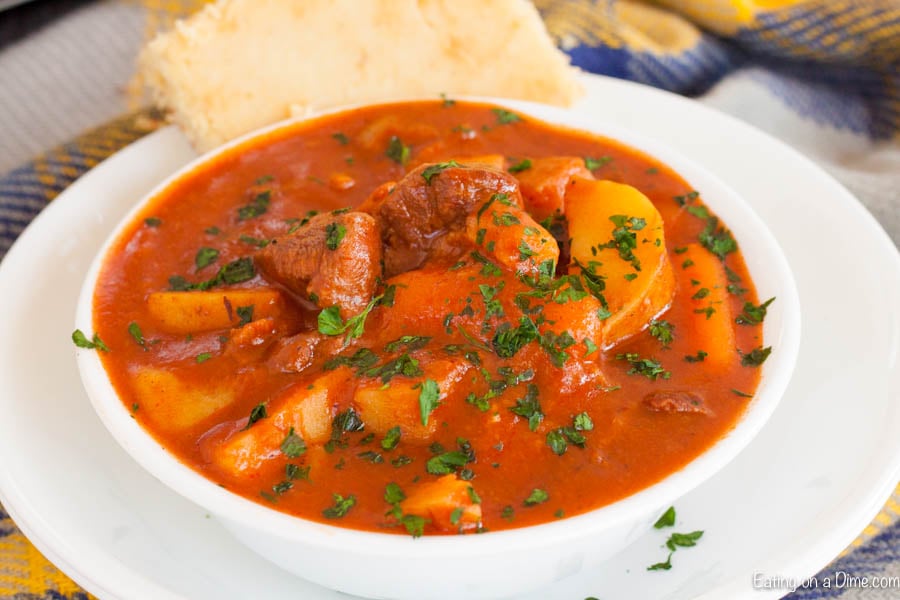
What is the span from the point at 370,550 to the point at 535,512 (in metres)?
0.49

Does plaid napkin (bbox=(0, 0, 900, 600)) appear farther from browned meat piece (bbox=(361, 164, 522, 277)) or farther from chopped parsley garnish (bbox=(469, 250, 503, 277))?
chopped parsley garnish (bbox=(469, 250, 503, 277))

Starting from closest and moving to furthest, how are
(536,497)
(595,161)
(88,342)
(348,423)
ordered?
1. (536,497)
2. (348,423)
3. (88,342)
4. (595,161)

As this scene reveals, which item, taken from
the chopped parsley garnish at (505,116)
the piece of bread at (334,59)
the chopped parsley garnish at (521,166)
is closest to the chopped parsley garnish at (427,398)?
the chopped parsley garnish at (521,166)

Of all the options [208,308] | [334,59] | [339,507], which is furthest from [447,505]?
[334,59]

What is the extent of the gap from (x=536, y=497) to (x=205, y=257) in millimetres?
1769

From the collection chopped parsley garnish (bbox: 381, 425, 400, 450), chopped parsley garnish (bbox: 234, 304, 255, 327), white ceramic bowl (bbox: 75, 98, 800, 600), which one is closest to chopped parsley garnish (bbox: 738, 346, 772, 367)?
white ceramic bowl (bbox: 75, 98, 800, 600)

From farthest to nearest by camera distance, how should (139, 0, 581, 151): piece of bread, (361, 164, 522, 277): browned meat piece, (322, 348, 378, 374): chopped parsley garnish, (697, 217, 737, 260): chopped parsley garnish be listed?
1. (139, 0, 581, 151): piece of bread
2. (697, 217, 737, 260): chopped parsley garnish
3. (361, 164, 522, 277): browned meat piece
4. (322, 348, 378, 374): chopped parsley garnish

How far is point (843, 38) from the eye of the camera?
6035 mm

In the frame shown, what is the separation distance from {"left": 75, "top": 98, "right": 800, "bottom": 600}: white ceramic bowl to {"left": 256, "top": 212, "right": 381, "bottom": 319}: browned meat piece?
0.75 meters

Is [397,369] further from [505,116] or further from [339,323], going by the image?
[505,116]

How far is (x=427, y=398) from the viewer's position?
2887mm

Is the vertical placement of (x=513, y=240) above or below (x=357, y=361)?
above

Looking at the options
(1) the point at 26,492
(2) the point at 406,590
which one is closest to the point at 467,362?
(2) the point at 406,590

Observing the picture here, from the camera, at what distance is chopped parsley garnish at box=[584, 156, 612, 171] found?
4.09m
